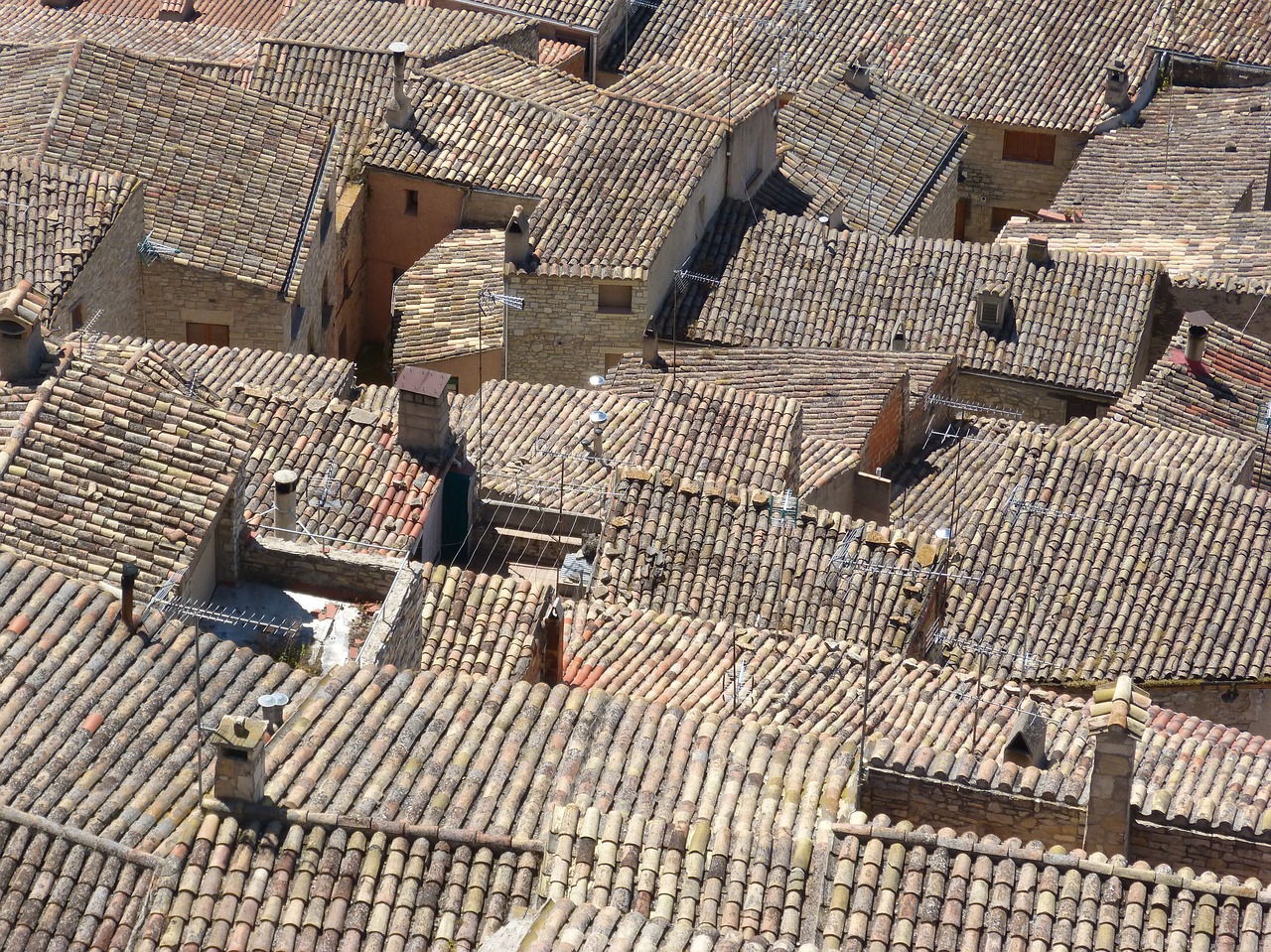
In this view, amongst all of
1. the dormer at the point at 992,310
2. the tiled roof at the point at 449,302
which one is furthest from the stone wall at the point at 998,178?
the tiled roof at the point at 449,302

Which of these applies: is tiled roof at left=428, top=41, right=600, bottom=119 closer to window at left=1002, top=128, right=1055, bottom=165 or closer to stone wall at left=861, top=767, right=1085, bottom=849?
window at left=1002, top=128, right=1055, bottom=165

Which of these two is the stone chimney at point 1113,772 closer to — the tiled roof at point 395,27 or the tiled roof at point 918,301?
the tiled roof at point 918,301

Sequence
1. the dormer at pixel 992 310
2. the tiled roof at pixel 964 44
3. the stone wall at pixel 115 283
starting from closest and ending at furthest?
the stone wall at pixel 115 283
the dormer at pixel 992 310
the tiled roof at pixel 964 44

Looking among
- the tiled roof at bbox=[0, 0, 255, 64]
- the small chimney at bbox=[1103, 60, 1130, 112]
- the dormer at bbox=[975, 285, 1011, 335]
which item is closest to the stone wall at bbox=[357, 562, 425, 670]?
the dormer at bbox=[975, 285, 1011, 335]

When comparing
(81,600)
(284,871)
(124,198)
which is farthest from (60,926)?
(124,198)

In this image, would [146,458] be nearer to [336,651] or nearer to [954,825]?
[336,651]
